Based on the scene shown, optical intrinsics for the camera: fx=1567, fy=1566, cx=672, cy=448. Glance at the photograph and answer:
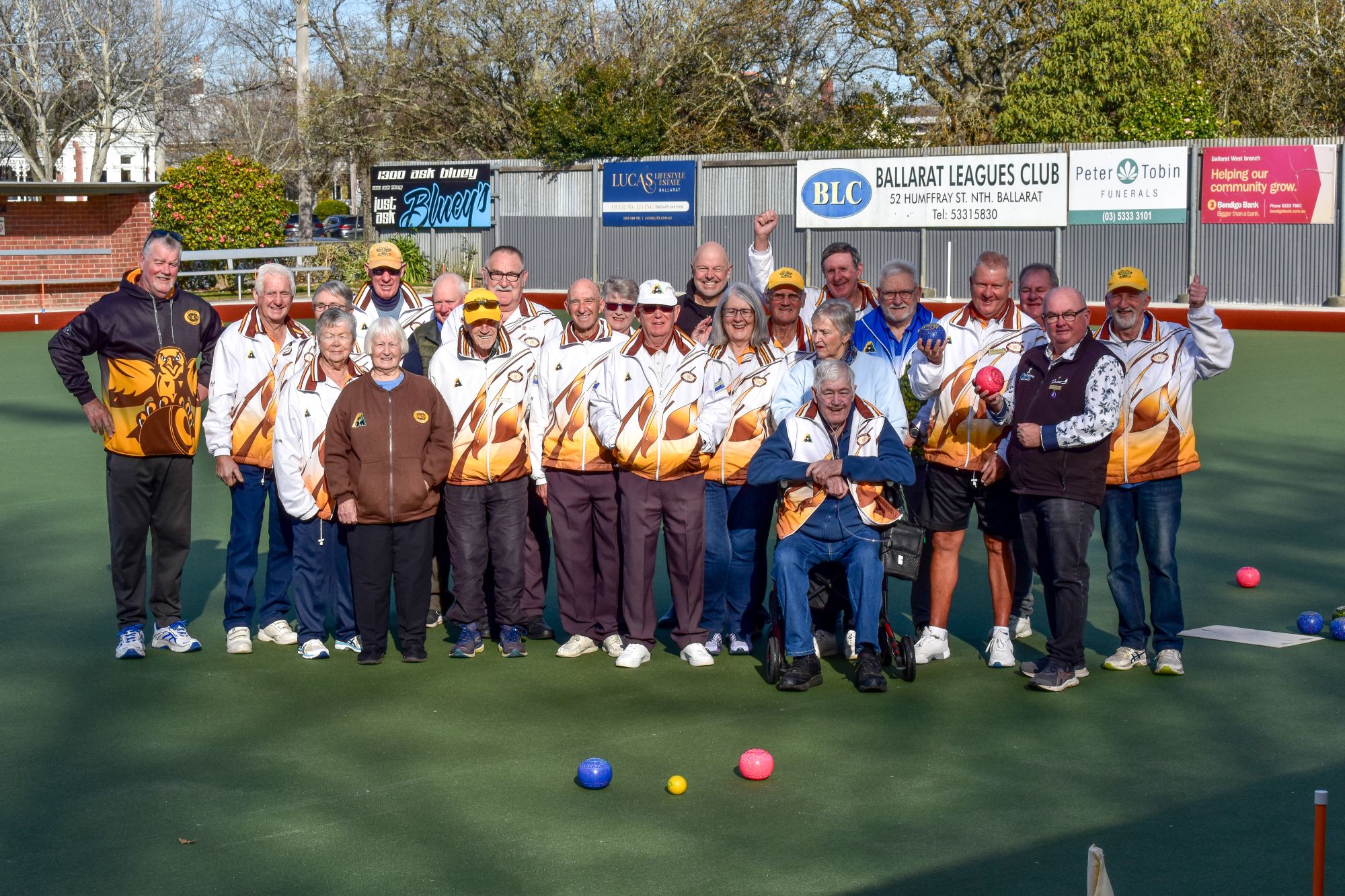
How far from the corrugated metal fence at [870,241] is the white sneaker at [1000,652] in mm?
20898

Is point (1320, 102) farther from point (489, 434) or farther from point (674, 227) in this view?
point (489, 434)

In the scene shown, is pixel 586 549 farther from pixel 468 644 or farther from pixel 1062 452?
pixel 1062 452

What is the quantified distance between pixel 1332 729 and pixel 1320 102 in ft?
109

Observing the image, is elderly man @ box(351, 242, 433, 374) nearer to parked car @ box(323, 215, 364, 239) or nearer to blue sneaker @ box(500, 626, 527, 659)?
blue sneaker @ box(500, 626, 527, 659)

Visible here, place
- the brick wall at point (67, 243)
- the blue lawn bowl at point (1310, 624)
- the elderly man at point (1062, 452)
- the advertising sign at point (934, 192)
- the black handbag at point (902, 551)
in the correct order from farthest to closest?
the advertising sign at point (934, 192) < the brick wall at point (67, 243) < the blue lawn bowl at point (1310, 624) < the black handbag at point (902, 551) < the elderly man at point (1062, 452)

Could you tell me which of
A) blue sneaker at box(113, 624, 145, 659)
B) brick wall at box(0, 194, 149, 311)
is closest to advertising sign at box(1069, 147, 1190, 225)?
brick wall at box(0, 194, 149, 311)

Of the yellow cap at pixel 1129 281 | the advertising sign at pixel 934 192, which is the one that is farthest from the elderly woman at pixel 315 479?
the advertising sign at pixel 934 192

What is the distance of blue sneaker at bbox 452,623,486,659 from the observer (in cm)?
754

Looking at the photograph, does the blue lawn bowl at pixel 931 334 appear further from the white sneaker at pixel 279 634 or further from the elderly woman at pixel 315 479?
the white sneaker at pixel 279 634

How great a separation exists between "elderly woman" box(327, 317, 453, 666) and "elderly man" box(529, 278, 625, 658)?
503mm

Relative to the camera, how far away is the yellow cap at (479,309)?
7.34m

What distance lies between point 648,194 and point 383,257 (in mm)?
25902

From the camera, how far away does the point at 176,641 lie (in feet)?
24.8

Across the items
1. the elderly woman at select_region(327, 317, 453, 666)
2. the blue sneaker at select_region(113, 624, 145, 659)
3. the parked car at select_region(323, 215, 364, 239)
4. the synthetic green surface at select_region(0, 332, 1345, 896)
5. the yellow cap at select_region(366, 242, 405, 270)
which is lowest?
the synthetic green surface at select_region(0, 332, 1345, 896)
